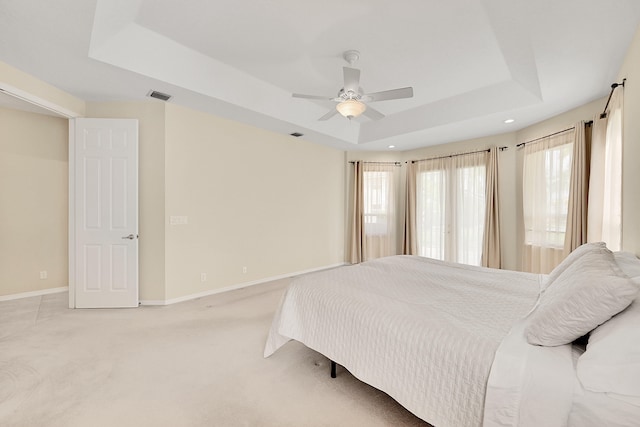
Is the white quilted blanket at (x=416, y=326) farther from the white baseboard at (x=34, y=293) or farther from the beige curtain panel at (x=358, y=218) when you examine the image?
the white baseboard at (x=34, y=293)

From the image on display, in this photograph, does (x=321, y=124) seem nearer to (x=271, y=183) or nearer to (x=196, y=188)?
(x=271, y=183)

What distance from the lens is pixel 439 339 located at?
4.59 ft

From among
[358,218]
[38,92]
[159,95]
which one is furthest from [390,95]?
[38,92]

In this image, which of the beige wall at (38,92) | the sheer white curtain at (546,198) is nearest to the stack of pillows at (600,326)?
the sheer white curtain at (546,198)

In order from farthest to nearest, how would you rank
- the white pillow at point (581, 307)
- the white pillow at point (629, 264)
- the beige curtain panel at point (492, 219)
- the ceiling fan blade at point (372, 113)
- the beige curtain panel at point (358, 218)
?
the beige curtain panel at point (358, 218) < the beige curtain panel at point (492, 219) < the ceiling fan blade at point (372, 113) < the white pillow at point (629, 264) < the white pillow at point (581, 307)

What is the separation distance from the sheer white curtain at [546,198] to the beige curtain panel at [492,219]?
16.0 inches

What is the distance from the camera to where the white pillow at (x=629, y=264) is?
5.29 feet

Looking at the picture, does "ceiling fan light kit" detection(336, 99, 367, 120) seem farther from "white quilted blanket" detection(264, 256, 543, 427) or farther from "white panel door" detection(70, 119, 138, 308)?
"white panel door" detection(70, 119, 138, 308)

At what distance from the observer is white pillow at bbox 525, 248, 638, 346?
1136 millimetres

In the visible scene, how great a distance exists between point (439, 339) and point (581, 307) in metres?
0.59

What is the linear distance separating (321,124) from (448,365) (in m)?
4.16

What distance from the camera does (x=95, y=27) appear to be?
7.43ft

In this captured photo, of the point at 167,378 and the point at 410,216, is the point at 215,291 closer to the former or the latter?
the point at 167,378

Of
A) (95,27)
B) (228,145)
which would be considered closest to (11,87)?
(95,27)
